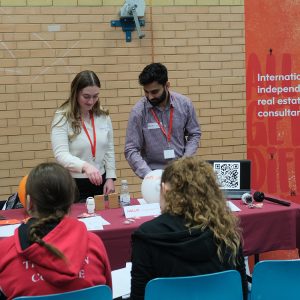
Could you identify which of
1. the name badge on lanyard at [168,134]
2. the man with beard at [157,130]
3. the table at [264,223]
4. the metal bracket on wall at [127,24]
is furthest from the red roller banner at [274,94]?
the table at [264,223]

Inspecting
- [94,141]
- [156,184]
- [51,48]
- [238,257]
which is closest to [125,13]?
[51,48]

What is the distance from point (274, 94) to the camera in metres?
5.17

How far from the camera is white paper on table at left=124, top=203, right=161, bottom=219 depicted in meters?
3.10

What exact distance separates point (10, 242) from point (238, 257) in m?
0.95

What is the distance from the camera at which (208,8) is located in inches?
196

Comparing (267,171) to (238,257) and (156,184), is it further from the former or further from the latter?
(238,257)

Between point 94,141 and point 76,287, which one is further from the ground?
point 94,141

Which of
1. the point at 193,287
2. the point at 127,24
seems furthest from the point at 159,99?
the point at 193,287

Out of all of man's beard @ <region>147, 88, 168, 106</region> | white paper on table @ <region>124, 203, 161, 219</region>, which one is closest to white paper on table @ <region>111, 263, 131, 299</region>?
white paper on table @ <region>124, 203, 161, 219</region>

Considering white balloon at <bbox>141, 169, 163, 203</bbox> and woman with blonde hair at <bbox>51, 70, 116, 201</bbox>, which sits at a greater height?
woman with blonde hair at <bbox>51, 70, 116, 201</bbox>

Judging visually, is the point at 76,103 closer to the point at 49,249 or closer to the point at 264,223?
the point at 264,223

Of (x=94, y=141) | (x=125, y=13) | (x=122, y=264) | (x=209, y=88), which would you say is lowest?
(x=122, y=264)

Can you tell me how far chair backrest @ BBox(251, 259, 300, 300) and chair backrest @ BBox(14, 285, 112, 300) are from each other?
70cm

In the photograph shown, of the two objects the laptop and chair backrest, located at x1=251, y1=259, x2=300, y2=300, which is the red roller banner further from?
chair backrest, located at x1=251, y1=259, x2=300, y2=300
